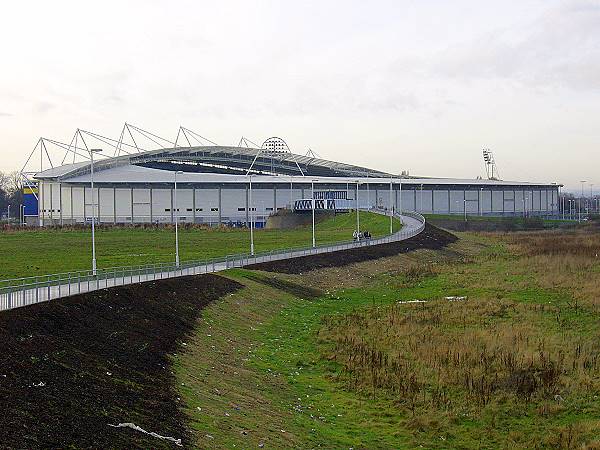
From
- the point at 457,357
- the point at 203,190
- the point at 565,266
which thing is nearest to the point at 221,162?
the point at 203,190

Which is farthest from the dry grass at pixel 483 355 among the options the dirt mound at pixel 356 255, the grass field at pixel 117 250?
the grass field at pixel 117 250

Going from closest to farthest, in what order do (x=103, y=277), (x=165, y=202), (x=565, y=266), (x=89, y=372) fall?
1. (x=89, y=372)
2. (x=103, y=277)
3. (x=565, y=266)
4. (x=165, y=202)

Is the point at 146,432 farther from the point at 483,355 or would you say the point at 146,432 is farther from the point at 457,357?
the point at 483,355

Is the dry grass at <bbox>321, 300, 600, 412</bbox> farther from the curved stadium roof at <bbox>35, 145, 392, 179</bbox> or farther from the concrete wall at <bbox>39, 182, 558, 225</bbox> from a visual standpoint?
the curved stadium roof at <bbox>35, 145, 392, 179</bbox>

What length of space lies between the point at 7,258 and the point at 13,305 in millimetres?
41627

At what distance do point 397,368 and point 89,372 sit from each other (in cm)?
1233

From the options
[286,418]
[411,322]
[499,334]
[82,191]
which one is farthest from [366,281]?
[82,191]

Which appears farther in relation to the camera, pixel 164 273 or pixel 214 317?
pixel 164 273

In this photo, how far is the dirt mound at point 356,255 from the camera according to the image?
6738cm

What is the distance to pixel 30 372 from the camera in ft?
75.7

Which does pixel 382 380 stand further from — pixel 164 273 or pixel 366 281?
pixel 366 281

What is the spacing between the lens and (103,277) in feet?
147

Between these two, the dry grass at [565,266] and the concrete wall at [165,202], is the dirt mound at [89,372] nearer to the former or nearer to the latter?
the dry grass at [565,266]

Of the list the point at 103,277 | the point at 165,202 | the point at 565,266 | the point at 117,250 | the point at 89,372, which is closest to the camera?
the point at 89,372
